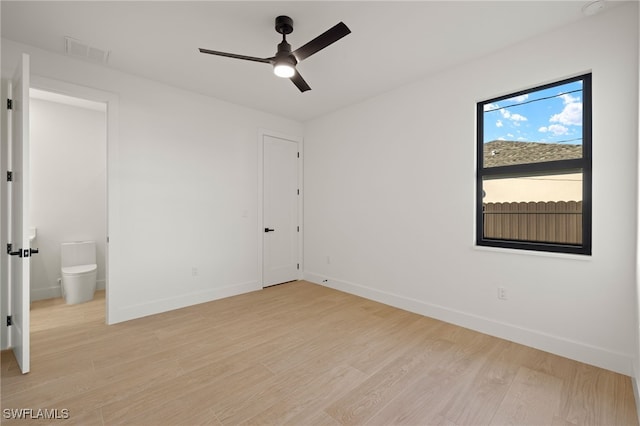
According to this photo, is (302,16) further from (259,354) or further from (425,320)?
(425,320)

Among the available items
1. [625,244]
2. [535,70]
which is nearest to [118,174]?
[535,70]

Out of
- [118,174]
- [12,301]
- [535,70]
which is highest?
[535,70]

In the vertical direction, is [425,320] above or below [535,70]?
below

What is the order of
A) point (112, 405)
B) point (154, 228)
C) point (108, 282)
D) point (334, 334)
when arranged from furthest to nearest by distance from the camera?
point (154, 228), point (108, 282), point (334, 334), point (112, 405)

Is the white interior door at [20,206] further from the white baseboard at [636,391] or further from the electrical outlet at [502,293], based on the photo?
the white baseboard at [636,391]

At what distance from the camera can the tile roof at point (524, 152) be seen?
253cm

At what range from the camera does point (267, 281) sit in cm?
461

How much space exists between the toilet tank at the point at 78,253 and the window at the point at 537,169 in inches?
206

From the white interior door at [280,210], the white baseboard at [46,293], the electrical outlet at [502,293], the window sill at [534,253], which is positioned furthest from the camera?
the white interior door at [280,210]

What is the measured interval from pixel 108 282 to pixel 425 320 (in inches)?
139

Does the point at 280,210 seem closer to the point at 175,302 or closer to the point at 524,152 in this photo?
the point at 175,302

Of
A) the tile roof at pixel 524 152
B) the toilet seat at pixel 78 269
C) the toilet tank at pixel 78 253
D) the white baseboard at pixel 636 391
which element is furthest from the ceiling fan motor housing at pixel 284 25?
the toilet tank at pixel 78 253

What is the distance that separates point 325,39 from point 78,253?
453cm

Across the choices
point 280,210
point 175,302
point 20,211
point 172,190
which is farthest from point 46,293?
point 280,210
